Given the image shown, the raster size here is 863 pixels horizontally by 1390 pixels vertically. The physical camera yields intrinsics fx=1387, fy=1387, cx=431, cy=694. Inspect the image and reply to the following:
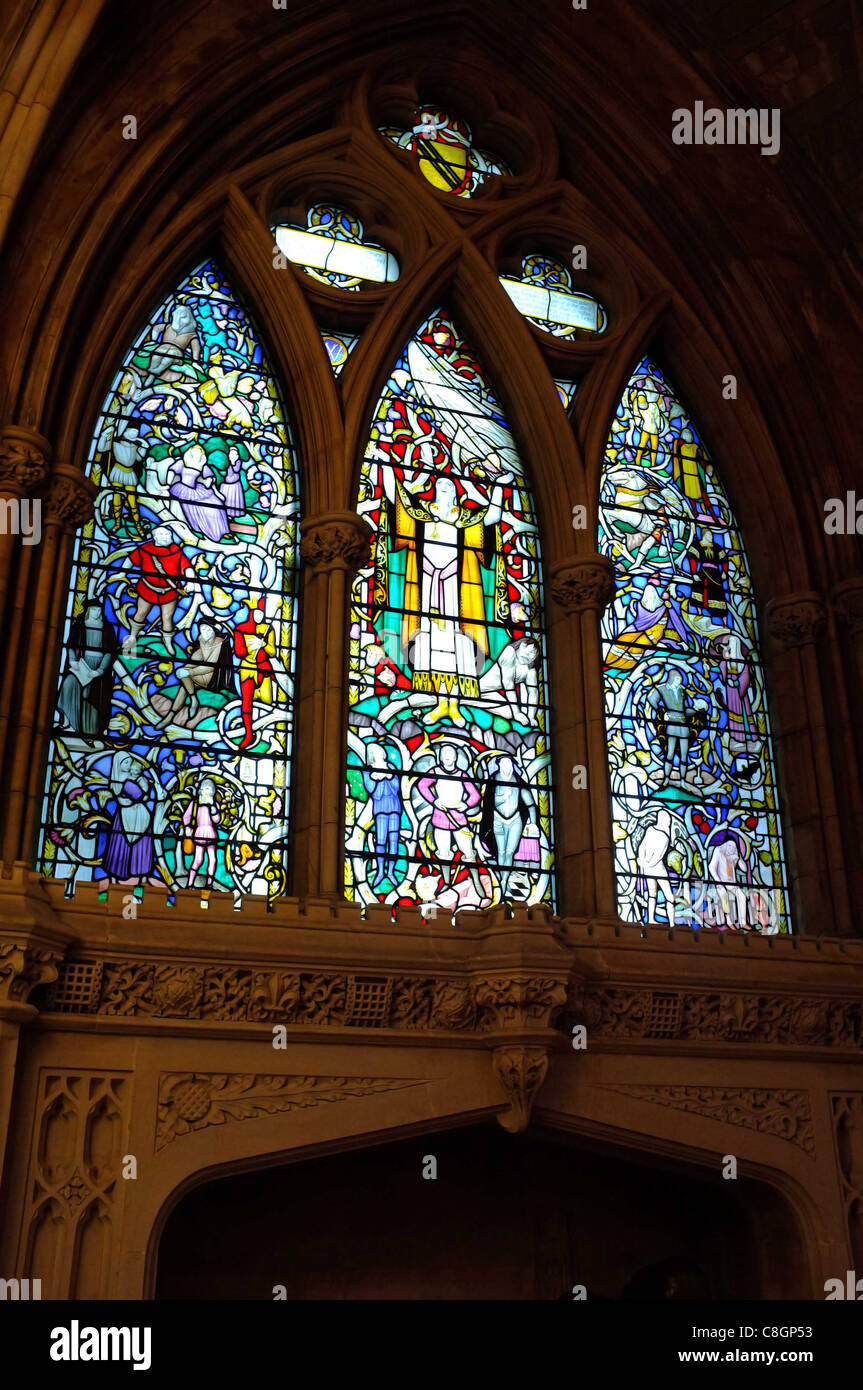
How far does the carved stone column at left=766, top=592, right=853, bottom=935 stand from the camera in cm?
844

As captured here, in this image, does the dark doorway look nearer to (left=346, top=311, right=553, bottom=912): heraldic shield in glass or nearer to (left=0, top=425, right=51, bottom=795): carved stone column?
(left=346, top=311, right=553, bottom=912): heraldic shield in glass

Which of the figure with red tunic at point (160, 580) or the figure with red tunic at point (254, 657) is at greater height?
the figure with red tunic at point (160, 580)

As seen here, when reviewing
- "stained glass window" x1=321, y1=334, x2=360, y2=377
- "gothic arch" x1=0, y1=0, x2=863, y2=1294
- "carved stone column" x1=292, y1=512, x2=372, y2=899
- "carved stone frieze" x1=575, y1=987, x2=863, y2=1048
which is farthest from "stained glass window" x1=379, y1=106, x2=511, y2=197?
"carved stone frieze" x1=575, y1=987, x2=863, y2=1048

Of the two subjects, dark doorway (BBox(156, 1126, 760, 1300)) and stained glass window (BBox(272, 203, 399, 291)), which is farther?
stained glass window (BBox(272, 203, 399, 291))

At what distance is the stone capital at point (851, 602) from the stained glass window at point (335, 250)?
3.77 meters

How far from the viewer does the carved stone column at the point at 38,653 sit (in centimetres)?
704

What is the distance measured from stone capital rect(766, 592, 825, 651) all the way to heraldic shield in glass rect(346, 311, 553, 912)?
64.7 inches

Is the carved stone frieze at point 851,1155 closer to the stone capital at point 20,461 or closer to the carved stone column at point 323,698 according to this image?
the carved stone column at point 323,698

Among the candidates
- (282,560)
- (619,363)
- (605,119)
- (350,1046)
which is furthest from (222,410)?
(350,1046)

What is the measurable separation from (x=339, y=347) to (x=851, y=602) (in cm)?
381

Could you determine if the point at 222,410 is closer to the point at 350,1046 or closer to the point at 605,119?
the point at 605,119

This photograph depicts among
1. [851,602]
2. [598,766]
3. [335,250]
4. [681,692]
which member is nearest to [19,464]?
[335,250]

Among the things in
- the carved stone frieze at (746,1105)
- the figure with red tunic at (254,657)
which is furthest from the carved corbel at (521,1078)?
the figure with red tunic at (254,657)

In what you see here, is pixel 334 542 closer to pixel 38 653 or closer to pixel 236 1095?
pixel 38 653
